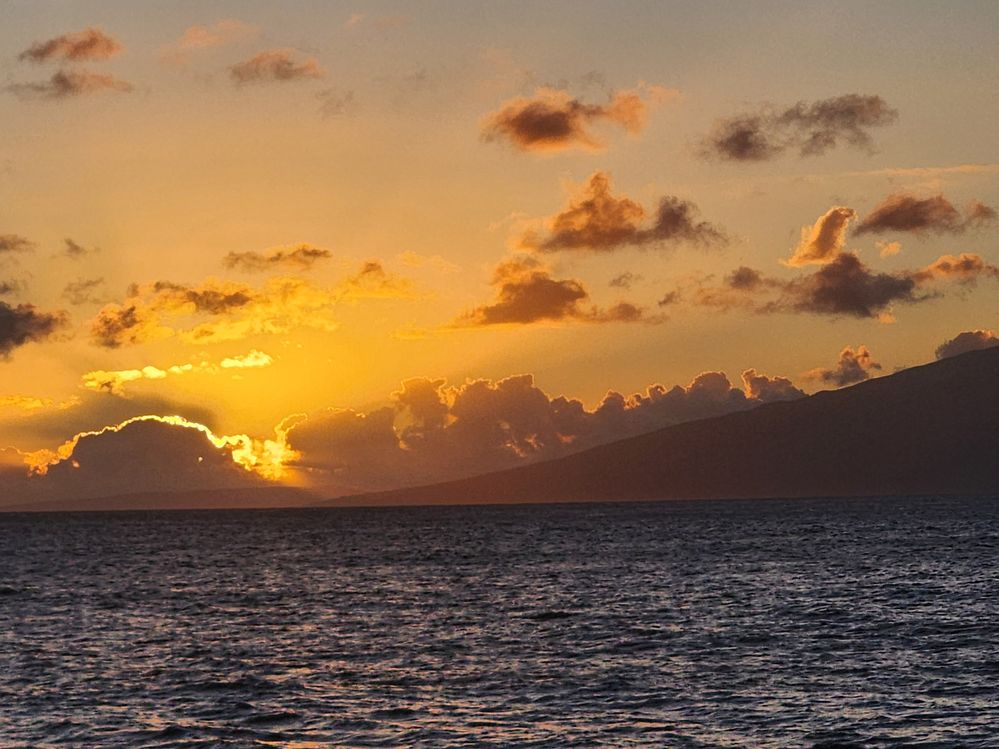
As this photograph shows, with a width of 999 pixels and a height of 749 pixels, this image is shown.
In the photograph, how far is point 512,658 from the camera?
57750mm

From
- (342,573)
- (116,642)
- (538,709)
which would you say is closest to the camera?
(538,709)

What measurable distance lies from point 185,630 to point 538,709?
31497mm

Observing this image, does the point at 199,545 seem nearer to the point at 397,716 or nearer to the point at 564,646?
the point at 564,646

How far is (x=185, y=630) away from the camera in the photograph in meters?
71.4

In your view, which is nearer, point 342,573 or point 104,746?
point 104,746

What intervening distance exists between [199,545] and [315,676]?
14600 cm

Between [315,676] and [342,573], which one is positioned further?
[342,573]

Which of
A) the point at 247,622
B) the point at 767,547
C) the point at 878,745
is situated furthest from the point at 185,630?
the point at 767,547

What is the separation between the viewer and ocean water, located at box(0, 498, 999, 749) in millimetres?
42844

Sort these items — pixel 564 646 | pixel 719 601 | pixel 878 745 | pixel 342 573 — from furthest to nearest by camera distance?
pixel 342 573 < pixel 719 601 < pixel 564 646 < pixel 878 745

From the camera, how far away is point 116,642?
66.2m

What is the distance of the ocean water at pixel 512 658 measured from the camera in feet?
141

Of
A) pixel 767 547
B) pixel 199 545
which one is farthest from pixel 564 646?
pixel 199 545

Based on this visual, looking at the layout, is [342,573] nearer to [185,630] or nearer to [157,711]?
[185,630]
